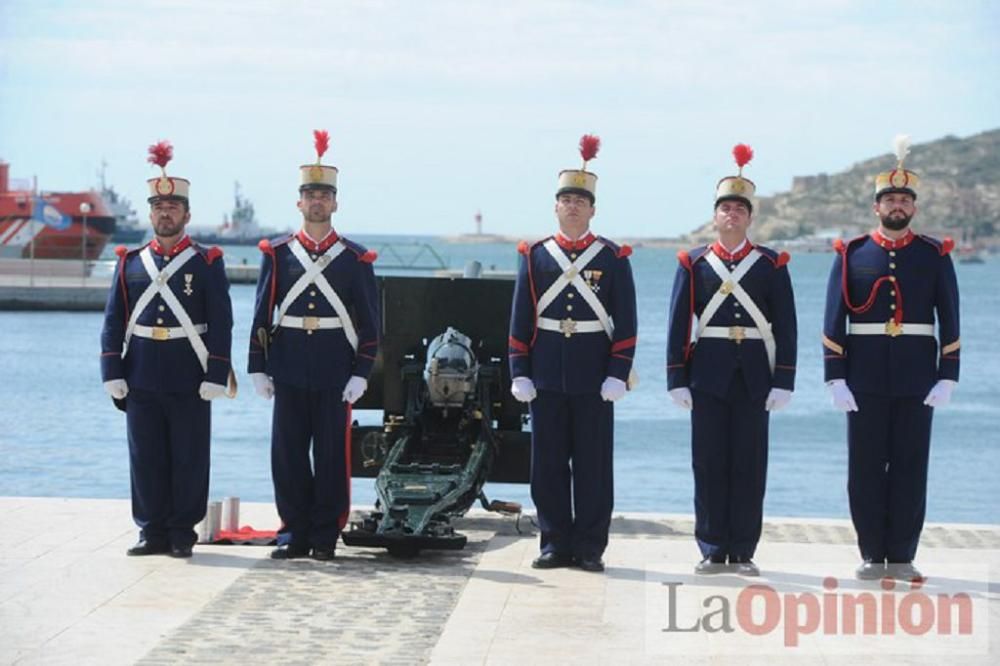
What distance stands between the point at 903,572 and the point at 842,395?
2.72 feet

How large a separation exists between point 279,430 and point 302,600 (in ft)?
4.33

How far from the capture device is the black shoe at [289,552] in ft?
29.4

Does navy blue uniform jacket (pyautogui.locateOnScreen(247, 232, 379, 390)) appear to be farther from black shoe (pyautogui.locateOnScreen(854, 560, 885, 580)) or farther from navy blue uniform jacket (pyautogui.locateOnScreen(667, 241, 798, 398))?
black shoe (pyautogui.locateOnScreen(854, 560, 885, 580))

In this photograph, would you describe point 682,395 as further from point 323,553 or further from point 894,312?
point 323,553

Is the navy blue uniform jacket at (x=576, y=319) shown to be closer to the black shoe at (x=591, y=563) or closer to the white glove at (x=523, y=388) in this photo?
the white glove at (x=523, y=388)

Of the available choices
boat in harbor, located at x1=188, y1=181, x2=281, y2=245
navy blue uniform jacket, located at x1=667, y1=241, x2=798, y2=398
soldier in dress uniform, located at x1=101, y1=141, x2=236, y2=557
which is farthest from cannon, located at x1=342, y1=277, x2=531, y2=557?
boat in harbor, located at x1=188, y1=181, x2=281, y2=245

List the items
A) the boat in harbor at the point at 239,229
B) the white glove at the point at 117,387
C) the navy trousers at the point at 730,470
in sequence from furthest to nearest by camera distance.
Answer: the boat in harbor at the point at 239,229, the white glove at the point at 117,387, the navy trousers at the point at 730,470

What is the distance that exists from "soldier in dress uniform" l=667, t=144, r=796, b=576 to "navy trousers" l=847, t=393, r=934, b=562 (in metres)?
0.40

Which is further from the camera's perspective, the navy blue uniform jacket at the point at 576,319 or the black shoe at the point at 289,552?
the black shoe at the point at 289,552

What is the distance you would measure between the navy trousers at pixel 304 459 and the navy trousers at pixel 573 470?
91cm

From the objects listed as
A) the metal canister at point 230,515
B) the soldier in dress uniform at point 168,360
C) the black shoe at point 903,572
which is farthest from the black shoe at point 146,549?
the black shoe at point 903,572

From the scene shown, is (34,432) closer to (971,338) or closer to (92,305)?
(92,305)

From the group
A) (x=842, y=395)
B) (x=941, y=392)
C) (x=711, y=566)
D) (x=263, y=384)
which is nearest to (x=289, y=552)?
(x=263, y=384)

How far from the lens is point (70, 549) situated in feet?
29.8
